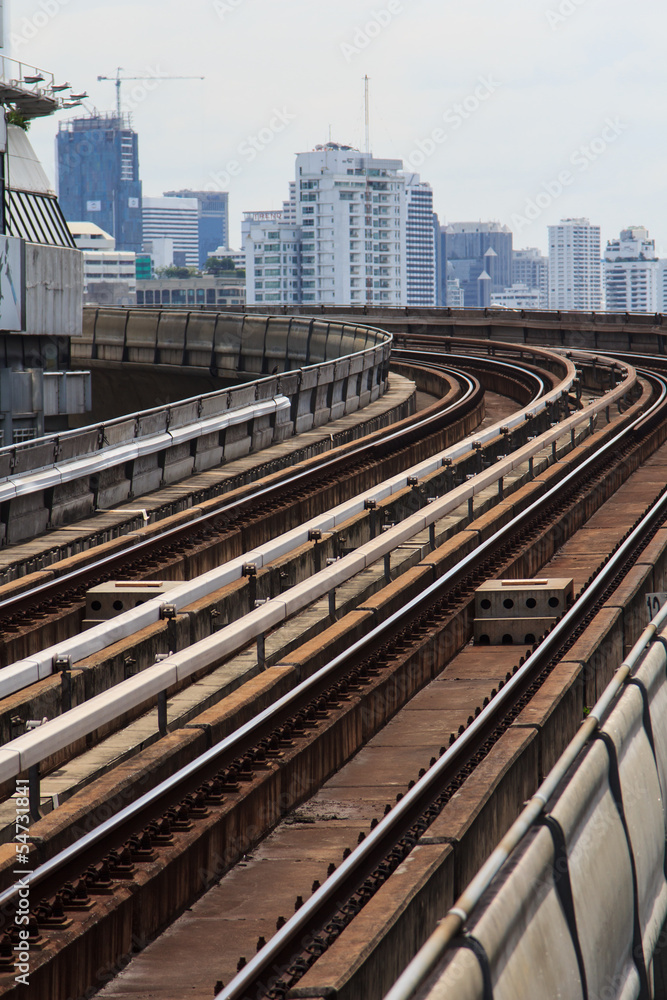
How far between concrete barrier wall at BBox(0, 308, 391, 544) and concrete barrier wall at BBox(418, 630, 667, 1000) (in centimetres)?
1145

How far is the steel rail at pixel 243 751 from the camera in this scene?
689cm

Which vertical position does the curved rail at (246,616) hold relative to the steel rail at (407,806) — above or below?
above

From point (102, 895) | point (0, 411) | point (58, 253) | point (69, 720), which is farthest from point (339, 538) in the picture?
point (58, 253)

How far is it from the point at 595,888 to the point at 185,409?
59.9 ft

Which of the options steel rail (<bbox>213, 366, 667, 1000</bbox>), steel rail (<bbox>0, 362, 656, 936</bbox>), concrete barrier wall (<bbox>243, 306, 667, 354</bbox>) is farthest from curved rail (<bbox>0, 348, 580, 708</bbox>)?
concrete barrier wall (<bbox>243, 306, 667, 354</bbox>)

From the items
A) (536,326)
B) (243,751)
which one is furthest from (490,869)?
(536,326)

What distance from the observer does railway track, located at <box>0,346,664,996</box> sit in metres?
7.44

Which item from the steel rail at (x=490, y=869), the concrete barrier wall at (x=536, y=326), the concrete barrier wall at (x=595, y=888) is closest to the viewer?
the steel rail at (x=490, y=869)

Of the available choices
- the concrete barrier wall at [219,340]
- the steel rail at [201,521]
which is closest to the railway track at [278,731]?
the steel rail at [201,521]

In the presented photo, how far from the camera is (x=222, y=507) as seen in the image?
1953 centimetres

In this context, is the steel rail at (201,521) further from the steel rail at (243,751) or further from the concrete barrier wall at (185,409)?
the steel rail at (243,751)

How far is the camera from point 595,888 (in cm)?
616

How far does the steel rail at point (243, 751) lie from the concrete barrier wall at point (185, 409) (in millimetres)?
6997

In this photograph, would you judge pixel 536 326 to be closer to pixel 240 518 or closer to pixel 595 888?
pixel 240 518
